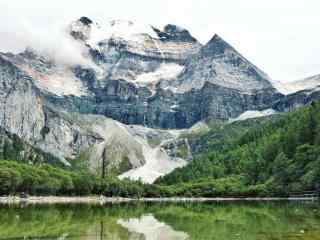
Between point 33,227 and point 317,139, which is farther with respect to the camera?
point 317,139

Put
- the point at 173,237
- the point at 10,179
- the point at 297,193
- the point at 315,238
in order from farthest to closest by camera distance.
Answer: the point at 10,179 < the point at 297,193 < the point at 173,237 < the point at 315,238

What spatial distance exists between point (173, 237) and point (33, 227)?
2127cm

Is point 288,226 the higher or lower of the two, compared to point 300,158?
lower

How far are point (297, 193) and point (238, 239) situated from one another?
132 m

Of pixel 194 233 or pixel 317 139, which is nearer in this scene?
pixel 194 233

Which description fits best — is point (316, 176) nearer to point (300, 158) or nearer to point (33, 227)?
point (300, 158)

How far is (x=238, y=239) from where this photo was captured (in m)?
53.5

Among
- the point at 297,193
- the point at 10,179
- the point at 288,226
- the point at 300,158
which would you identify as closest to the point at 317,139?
the point at 300,158

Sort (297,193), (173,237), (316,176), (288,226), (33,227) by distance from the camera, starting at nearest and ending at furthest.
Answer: (173,237), (288,226), (33,227), (316,176), (297,193)

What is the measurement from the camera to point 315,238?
5094cm

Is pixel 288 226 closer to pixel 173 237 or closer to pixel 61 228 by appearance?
pixel 173 237

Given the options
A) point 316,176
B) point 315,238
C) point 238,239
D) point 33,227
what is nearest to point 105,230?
point 33,227

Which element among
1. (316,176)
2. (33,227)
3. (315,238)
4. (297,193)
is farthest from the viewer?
(297,193)

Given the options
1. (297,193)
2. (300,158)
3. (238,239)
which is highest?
(300,158)
